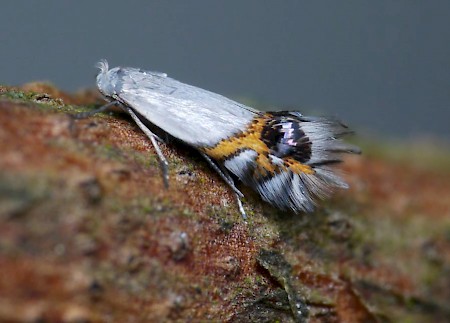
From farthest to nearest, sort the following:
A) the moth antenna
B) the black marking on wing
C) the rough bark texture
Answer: the moth antenna, the black marking on wing, the rough bark texture

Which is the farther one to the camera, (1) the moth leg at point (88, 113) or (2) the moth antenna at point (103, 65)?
(2) the moth antenna at point (103, 65)

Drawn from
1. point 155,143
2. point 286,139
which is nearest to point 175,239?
point 155,143

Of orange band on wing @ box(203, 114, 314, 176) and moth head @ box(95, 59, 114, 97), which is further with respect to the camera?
moth head @ box(95, 59, 114, 97)

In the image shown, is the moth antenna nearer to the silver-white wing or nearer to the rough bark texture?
the silver-white wing

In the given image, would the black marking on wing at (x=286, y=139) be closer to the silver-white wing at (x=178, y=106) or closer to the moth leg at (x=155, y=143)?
the silver-white wing at (x=178, y=106)

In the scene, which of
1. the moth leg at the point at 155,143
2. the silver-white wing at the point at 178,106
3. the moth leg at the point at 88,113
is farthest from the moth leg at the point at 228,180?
the moth leg at the point at 88,113

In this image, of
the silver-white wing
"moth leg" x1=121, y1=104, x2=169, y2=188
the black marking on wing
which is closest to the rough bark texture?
"moth leg" x1=121, y1=104, x2=169, y2=188

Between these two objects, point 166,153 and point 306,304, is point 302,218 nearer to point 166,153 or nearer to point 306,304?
point 306,304

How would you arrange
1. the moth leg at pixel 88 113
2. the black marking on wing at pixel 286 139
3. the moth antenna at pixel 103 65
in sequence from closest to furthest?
the moth leg at pixel 88 113 → the black marking on wing at pixel 286 139 → the moth antenna at pixel 103 65

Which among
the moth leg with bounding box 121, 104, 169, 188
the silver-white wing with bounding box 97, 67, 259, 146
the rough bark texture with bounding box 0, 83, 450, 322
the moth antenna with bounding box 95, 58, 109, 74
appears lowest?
the rough bark texture with bounding box 0, 83, 450, 322
